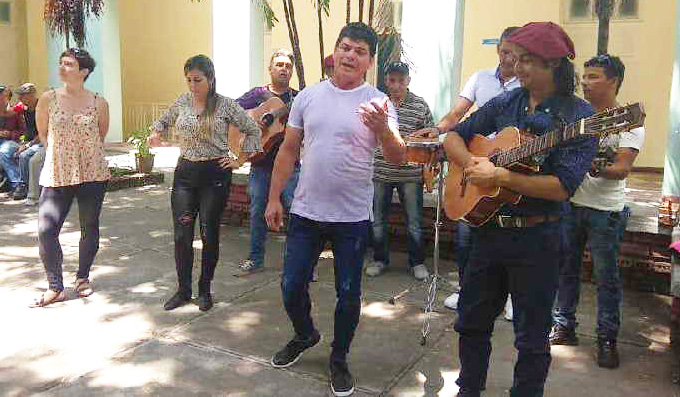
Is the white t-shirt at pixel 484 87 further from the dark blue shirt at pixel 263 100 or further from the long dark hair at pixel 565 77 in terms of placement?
the long dark hair at pixel 565 77

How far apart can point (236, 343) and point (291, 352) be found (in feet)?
1.74

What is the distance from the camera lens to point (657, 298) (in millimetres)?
5277

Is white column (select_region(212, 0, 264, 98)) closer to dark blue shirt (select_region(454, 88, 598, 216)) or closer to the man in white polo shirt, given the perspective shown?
the man in white polo shirt

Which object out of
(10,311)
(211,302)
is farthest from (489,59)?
(10,311)

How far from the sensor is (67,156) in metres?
4.77

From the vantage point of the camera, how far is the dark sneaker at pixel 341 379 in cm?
353

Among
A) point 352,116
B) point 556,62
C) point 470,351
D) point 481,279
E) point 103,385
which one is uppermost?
point 556,62

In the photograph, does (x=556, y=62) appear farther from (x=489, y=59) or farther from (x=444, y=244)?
(x=489, y=59)

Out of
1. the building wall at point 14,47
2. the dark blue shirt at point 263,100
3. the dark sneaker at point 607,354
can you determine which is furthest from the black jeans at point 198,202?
the building wall at point 14,47

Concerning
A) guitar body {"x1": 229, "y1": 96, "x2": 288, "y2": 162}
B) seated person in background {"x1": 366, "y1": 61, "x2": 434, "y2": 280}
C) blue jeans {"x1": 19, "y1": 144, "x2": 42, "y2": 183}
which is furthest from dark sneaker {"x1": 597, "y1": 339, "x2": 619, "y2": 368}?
blue jeans {"x1": 19, "y1": 144, "x2": 42, "y2": 183}

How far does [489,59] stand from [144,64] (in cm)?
925

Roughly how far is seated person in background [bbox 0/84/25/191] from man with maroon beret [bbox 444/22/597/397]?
7892mm

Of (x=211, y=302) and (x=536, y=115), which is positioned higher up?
(x=536, y=115)

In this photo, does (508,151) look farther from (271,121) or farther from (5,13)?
(5,13)
